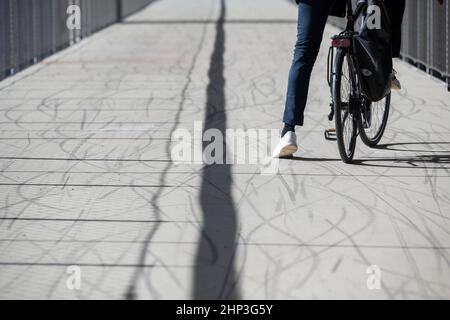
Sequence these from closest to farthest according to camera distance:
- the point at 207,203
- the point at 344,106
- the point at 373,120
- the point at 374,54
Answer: the point at 207,203
the point at 374,54
the point at 344,106
the point at 373,120

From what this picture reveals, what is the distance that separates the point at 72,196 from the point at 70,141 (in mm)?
1230

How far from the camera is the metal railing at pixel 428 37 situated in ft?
24.3

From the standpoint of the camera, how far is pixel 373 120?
205 inches

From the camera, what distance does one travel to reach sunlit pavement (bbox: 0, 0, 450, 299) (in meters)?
2.89

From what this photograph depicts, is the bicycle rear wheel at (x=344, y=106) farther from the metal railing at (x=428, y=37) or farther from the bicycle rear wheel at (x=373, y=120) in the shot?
the metal railing at (x=428, y=37)

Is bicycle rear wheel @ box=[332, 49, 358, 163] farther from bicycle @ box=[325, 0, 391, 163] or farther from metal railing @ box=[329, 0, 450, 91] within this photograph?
metal railing @ box=[329, 0, 450, 91]

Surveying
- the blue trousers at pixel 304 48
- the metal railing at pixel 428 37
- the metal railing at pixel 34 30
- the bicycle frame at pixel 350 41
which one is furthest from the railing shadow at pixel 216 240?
the metal railing at pixel 34 30

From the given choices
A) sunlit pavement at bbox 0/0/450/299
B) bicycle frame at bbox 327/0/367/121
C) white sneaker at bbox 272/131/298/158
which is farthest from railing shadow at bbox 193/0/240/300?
bicycle frame at bbox 327/0/367/121

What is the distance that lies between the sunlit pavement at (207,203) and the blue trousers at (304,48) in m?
0.25

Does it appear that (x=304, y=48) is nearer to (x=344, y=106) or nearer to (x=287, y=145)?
(x=344, y=106)

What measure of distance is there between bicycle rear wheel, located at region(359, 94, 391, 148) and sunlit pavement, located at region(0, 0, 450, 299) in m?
0.07

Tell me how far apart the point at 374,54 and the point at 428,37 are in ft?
12.3

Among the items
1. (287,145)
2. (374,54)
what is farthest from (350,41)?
(287,145)

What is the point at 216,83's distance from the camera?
25.1ft
